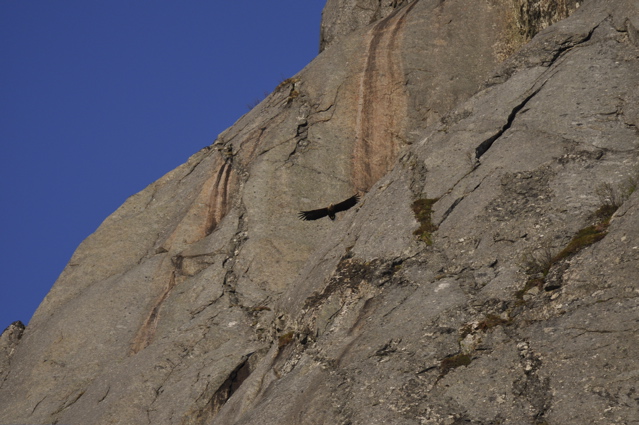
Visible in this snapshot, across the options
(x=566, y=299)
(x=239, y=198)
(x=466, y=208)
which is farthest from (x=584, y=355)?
(x=239, y=198)

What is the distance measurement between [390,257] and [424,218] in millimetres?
982

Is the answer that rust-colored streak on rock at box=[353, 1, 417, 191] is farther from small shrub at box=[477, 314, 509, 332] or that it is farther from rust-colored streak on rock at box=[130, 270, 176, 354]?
small shrub at box=[477, 314, 509, 332]

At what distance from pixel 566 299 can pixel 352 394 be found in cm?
308

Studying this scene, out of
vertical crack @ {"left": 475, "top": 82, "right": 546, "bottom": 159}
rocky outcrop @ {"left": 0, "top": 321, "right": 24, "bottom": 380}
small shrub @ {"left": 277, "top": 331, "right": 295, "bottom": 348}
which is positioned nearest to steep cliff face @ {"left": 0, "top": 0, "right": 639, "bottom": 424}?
vertical crack @ {"left": 475, "top": 82, "right": 546, "bottom": 159}

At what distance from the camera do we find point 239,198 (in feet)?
62.7

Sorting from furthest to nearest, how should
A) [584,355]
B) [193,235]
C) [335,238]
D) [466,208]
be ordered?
[193,235] < [335,238] < [466,208] < [584,355]

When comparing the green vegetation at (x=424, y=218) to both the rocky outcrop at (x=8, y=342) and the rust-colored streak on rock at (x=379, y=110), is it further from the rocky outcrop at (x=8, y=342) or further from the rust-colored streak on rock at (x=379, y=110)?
the rocky outcrop at (x=8, y=342)

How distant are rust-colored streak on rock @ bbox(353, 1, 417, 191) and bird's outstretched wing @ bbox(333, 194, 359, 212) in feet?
2.30

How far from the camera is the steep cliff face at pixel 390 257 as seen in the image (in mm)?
10688

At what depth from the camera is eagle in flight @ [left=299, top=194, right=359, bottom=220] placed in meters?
18.2

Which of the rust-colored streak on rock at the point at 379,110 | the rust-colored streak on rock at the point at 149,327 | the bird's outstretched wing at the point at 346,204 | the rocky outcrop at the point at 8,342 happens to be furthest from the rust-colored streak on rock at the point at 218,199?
the rocky outcrop at the point at 8,342

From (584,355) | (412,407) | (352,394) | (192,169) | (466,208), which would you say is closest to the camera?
(584,355)

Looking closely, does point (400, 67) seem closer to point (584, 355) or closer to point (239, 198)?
point (239, 198)

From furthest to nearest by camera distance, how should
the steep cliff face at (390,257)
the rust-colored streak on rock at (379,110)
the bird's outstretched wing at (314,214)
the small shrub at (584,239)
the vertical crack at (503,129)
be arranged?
1. the rust-colored streak on rock at (379,110)
2. the bird's outstretched wing at (314,214)
3. the vertical crack at (503,129)
4. the small shrub at (584,239)
5. the steep cliff face at (390,257)
